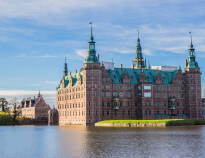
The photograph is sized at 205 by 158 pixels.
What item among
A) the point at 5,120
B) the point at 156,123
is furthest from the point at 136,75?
the point at 5,120

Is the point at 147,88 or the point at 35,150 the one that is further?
the point at 147,88

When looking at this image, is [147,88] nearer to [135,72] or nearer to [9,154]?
[135,72]

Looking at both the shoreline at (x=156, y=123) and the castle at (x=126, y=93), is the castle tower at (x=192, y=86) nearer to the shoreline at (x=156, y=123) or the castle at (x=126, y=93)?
the castle at (x=126, y=93)

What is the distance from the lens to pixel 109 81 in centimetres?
15075

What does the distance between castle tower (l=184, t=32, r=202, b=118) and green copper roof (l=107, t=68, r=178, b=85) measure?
20.1ft

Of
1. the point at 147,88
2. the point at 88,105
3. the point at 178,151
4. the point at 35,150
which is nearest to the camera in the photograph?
the point at 178,151

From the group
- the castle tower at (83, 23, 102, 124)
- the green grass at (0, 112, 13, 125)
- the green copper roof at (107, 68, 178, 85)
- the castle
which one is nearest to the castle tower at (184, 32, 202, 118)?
the castle

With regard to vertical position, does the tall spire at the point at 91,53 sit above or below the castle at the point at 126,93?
above

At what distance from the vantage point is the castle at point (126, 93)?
146 metres

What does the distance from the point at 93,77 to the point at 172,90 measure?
121 ft

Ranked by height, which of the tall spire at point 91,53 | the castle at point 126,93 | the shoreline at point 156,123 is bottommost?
the shoreline at point 156,123

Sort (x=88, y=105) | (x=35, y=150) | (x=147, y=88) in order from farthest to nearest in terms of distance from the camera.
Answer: (x=147, y=88) < (x=88, y=105) < (x=35, y=150)

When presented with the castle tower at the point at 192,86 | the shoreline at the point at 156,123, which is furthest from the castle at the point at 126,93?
the shoreline at the point at 156,123

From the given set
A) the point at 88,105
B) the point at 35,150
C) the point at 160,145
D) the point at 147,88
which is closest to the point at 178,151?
the point at 160,145
